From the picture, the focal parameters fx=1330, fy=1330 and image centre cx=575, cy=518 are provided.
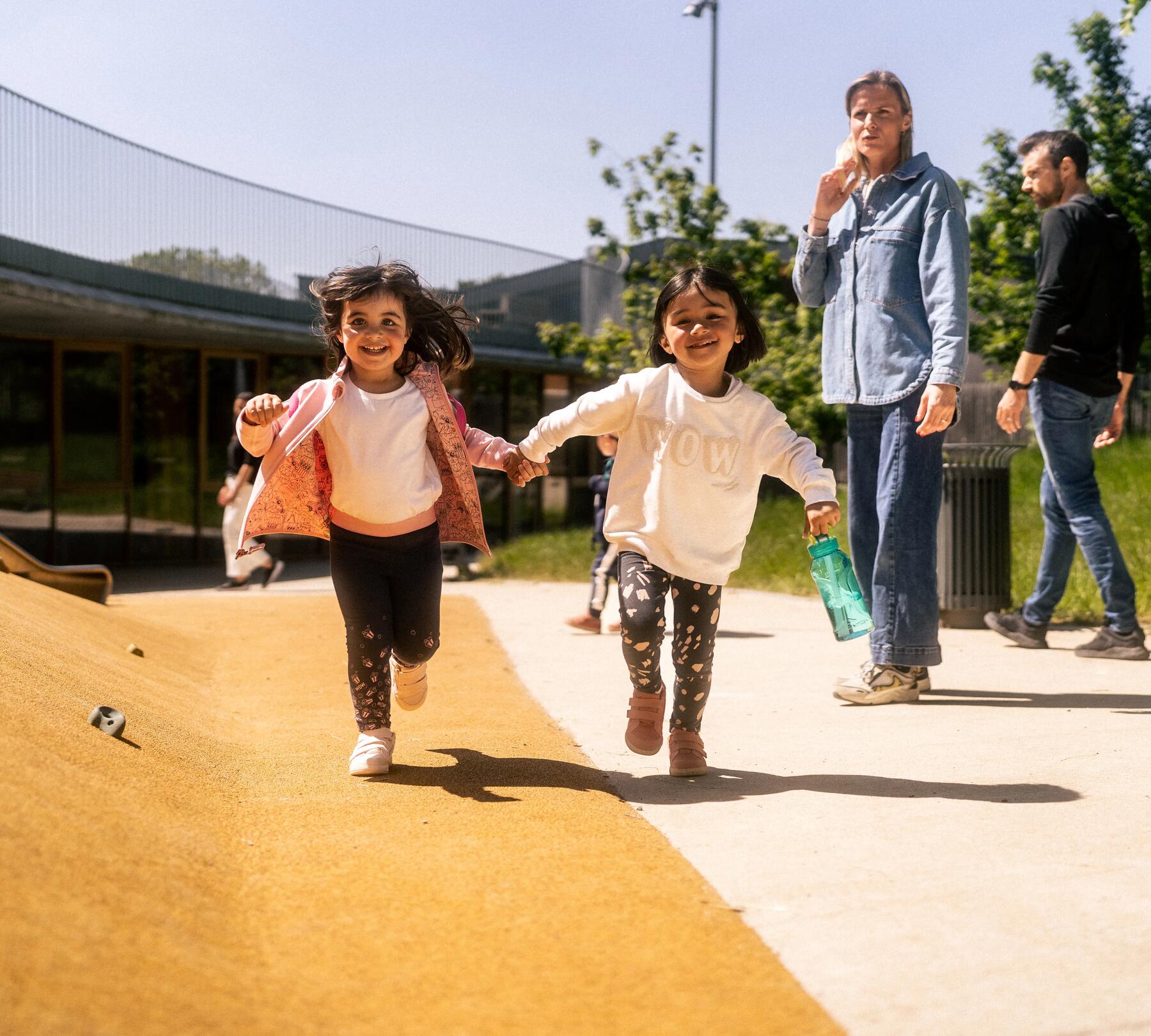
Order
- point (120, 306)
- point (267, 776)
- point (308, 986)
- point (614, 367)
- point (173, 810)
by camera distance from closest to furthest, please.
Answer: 1. point (308, 986)
2. point (173, 810)
3. point (267, 776)
4. point (120, 306)
5. point (614, 367)

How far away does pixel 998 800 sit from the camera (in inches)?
148

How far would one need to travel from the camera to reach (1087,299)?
21.5 feet

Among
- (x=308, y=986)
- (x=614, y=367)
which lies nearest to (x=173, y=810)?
(x=308, y=986)

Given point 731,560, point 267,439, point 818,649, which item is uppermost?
point 267,439

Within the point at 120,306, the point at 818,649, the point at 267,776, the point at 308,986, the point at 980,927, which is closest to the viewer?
the point at 308,986

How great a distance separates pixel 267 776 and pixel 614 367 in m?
14.5

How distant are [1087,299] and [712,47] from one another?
22.7 meters

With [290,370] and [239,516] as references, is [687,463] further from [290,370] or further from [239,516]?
[290,370]

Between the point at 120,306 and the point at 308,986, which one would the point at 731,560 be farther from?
the point at 120,306

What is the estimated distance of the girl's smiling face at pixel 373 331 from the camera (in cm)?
430

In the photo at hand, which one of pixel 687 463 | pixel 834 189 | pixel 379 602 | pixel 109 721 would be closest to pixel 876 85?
pixel 834 189

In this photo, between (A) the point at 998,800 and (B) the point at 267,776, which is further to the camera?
(B) the point at 267,776

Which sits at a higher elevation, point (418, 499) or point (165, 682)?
point (418, 499)

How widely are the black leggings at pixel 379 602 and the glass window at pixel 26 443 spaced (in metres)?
14.2
